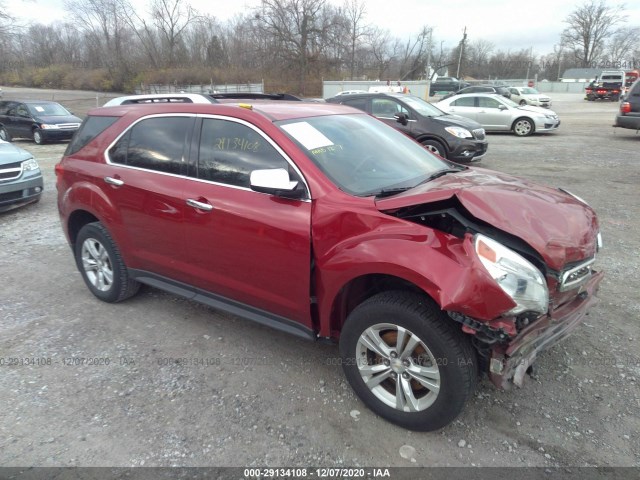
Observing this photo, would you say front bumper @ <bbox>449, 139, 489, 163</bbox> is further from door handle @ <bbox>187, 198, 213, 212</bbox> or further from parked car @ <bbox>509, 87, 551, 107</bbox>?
parked car @ <bbox>509, 87, 551, 107</bbox>

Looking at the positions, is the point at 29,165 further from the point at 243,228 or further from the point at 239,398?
the point at 239,398

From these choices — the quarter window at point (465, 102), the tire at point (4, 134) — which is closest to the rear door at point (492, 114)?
the quarter window at point (465, 102)

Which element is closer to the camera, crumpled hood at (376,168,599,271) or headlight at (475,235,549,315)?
headlight at (475,235,549,315)

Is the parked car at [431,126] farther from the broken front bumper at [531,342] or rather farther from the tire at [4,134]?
the tire at [4,134]

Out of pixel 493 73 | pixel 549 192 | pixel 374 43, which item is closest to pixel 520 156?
pixel 549 192

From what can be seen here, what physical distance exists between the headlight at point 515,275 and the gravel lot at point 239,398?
2.88ft

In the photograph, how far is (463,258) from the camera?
2266 mm

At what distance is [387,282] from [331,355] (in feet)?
3.17

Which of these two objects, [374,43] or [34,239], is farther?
[374,43]

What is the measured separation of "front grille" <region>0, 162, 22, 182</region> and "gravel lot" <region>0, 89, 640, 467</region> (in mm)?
3402

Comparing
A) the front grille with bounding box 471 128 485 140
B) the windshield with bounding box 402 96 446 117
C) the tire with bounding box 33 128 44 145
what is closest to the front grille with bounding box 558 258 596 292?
the front grille with bounding box 471 128 485 140

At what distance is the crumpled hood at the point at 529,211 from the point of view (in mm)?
2404

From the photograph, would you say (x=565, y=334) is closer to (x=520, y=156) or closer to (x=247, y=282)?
(x=247, y=282)

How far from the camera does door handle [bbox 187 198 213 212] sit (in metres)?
3.16
